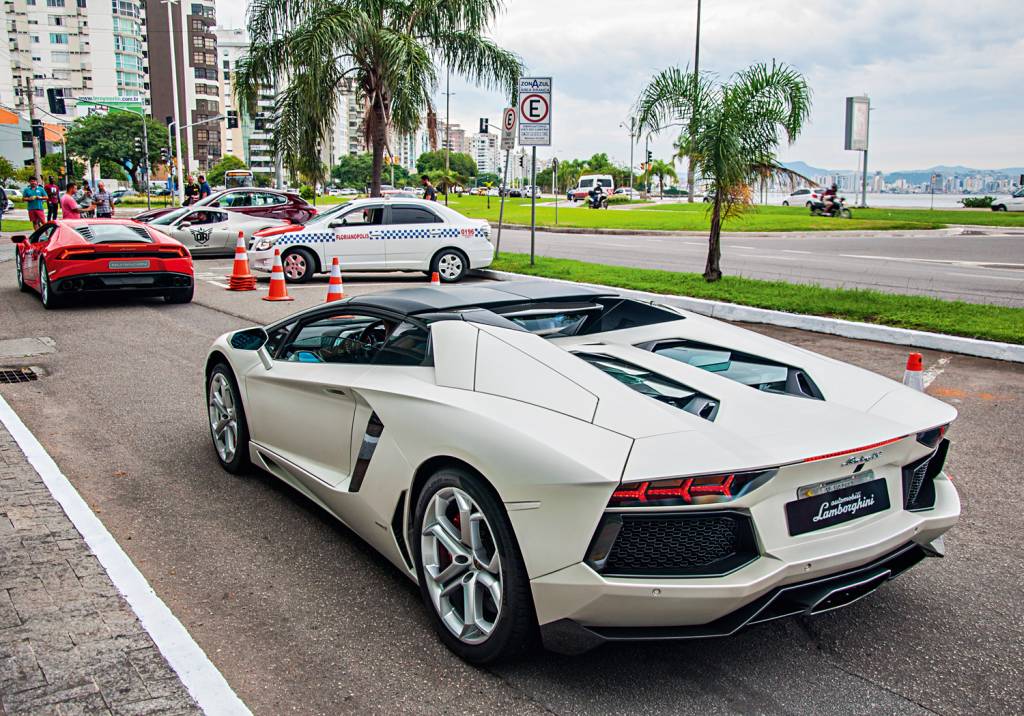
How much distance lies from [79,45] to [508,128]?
143873 mm

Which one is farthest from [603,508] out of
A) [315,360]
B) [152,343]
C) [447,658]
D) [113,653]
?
[152,343]

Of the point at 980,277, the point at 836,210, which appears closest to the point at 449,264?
the point at 980,277

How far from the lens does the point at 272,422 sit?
470 centimetres

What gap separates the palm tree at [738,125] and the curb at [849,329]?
174 centimetres

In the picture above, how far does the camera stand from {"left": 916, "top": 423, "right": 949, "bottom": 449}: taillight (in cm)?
325

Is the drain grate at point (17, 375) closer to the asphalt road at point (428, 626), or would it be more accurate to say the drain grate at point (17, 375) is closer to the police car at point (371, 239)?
the asphalt road at point (428, 626)

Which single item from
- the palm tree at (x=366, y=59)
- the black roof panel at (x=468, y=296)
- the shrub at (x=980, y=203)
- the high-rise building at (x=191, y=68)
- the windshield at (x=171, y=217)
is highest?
the high-rise building at (x=191, y=68)

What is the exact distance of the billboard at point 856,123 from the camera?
45.2 meters

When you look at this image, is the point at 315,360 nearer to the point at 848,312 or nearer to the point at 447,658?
the point at 447,658

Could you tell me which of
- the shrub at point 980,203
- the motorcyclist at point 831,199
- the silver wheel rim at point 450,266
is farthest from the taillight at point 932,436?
the shrub at point 980,203

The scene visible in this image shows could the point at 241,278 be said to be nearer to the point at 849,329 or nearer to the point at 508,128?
the point at 508,128

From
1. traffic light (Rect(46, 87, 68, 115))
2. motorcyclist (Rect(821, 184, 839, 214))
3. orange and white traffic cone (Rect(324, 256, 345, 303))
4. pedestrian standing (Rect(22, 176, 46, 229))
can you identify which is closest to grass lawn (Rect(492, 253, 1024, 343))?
orange and white traffic cone (Rect(324, 256, 345, 303))

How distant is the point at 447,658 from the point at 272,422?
1935mm

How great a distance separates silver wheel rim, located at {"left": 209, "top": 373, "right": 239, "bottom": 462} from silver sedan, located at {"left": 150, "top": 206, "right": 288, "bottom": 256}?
51.6 ft
